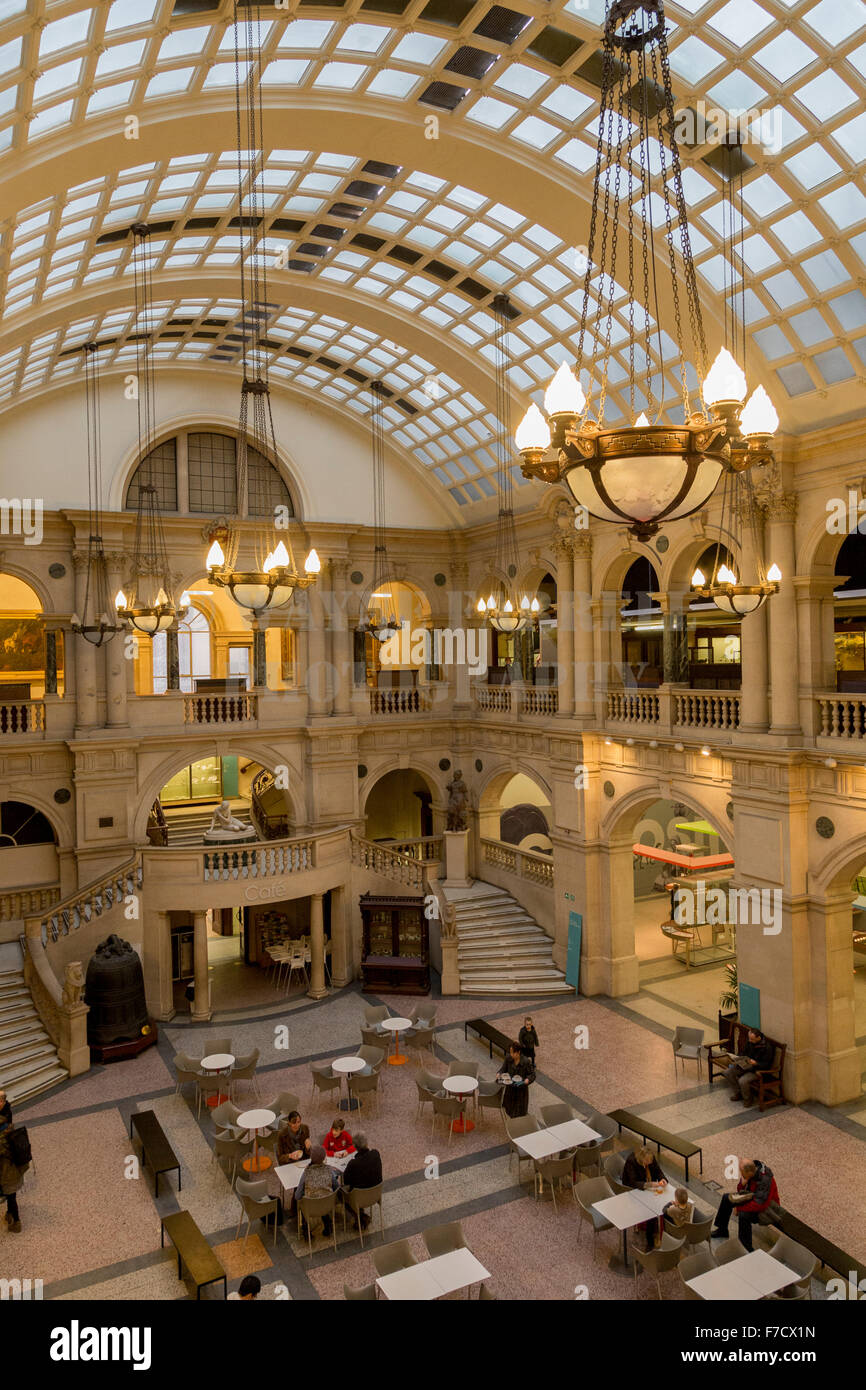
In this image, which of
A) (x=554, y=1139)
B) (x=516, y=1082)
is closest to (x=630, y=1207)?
(x=554, y=1139)

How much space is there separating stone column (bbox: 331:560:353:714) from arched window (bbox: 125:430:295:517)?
203 centimetres

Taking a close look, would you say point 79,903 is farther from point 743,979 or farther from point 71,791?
point 743,979

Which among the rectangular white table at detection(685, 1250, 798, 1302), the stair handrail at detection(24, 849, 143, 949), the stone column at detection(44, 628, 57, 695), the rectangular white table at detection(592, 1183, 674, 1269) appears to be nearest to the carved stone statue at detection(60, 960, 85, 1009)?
the stair handrail at detection(24, 849, 143, 949)

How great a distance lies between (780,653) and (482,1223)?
374 inches

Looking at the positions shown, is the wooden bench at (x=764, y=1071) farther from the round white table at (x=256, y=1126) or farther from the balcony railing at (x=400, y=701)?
the balcony railing at (x=400, y=701)

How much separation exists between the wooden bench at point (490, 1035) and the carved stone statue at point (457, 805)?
6.88 m

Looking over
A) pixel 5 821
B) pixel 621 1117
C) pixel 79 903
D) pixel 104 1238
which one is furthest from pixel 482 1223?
pixel 5 821

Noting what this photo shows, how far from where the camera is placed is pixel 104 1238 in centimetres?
1078

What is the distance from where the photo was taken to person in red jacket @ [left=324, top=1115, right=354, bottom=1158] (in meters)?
11.2

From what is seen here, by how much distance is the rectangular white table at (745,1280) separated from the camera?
8352 mm

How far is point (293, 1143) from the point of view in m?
11.3

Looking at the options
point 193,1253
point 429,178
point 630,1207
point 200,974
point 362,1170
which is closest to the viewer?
point 193,1253

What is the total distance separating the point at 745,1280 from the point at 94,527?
1822 cm

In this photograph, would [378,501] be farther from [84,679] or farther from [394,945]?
[394,945]
